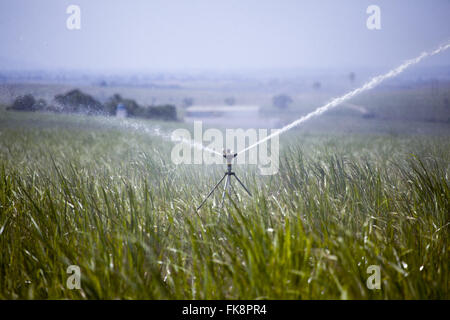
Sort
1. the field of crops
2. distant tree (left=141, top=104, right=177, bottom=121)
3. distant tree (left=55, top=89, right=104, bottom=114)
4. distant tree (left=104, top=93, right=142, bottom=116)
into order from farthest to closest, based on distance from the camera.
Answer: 1. distant tree (left=141, top=104, right=177, bottom=121)
2. distant tree (left=104, top=93, right=142, bottom=116)
3. distant tree (left=55, top=89, right=104, bottom=114)
4. the field of crops


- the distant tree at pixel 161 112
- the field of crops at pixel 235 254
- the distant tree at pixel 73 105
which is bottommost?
the field of crops at pixel 235 254

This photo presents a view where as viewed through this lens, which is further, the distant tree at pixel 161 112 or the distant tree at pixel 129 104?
the distant tree at pixel 161 112

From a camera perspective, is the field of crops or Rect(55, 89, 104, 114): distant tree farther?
Rect(55, 89, 104, 114): distant tree

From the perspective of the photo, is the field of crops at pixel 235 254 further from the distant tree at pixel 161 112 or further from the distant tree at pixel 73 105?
the distant tree at pixel 161 112

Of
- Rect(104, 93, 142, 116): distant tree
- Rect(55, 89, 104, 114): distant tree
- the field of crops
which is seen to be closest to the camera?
the field of crops

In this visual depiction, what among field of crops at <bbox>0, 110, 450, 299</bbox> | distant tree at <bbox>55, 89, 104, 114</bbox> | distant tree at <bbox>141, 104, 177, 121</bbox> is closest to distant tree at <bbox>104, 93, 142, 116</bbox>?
distant tree at <bbox>141, 104, 177, 121</bbox>

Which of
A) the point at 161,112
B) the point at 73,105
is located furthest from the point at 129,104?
the point at 73,105

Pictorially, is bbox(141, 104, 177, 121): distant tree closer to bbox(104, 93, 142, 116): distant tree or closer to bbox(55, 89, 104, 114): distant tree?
bbox(104, 93, 142, 116): distant tree

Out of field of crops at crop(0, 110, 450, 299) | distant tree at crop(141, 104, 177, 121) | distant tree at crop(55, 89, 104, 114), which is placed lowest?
field of crops at crop(0, 110, 450, 299)

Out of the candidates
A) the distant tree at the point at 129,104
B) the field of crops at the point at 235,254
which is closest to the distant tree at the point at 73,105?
the field of crops at the point at 235,254

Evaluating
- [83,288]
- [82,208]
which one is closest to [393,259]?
[83,288]

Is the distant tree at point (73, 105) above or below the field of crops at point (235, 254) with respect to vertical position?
above
